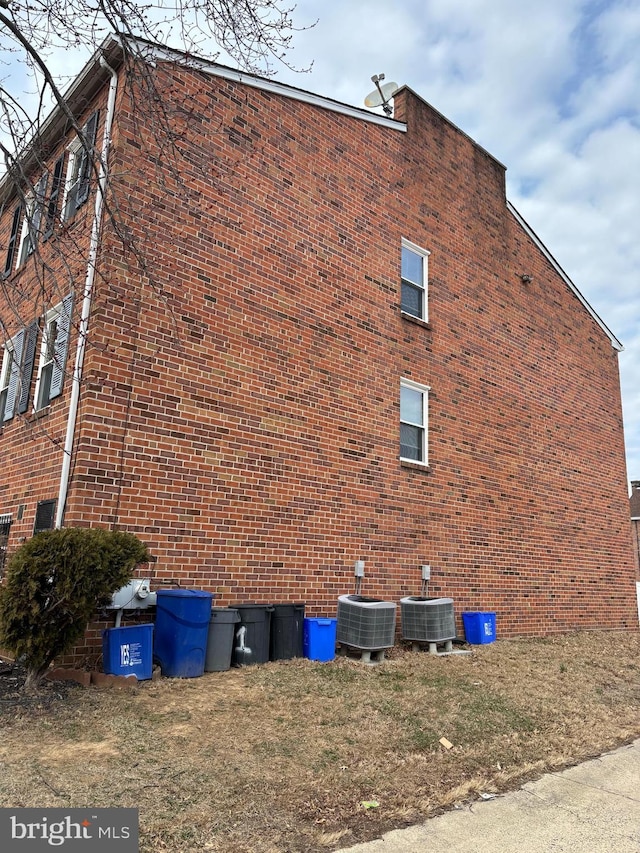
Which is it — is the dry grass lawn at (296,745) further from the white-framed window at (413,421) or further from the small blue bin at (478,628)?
the white-framed window at (413,421)

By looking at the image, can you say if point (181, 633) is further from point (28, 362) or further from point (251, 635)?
point (28, 362)

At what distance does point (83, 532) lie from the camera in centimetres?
582

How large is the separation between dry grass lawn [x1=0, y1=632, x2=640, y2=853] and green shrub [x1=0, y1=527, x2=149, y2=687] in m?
0.47

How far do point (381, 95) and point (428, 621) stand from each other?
35.4ft

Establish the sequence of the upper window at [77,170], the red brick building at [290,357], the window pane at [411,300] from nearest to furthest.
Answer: the red brick building at [290,357], the upper window at [77,170], the window pane at [411,300]

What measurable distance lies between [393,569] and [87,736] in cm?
630

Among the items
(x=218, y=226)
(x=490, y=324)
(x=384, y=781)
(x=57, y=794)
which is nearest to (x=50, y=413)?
(x=218, y=226)

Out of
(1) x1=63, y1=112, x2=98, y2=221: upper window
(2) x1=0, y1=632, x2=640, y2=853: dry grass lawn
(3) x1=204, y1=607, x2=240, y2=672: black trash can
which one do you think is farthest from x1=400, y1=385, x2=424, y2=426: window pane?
(1) x1=63, y1=112, x2=98, y2=221: upper window

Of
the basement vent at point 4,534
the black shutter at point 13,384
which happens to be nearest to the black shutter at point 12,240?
the black shutter at point 13,384

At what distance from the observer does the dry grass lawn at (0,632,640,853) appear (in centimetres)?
376

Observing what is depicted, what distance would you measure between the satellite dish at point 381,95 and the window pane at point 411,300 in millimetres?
4366

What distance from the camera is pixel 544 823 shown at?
405 cm

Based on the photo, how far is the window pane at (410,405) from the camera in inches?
444

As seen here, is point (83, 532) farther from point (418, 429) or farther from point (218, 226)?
point (418, 429)
